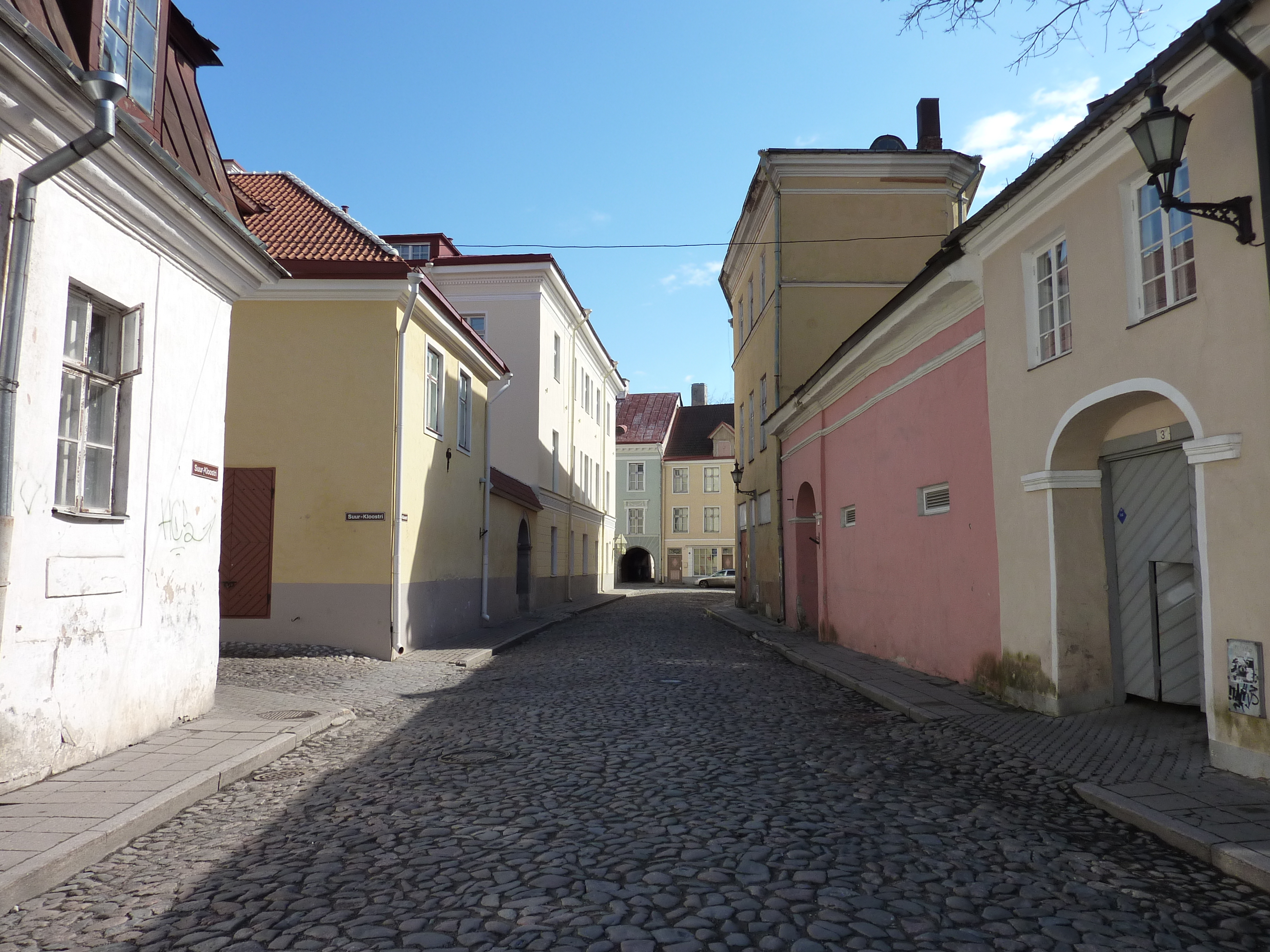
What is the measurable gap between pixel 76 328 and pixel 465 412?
11.7 m

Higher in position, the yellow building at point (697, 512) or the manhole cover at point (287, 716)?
the yellow building at point (697, 512)

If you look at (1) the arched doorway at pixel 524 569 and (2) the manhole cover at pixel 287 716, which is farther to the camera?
(1) the arched doorway at pixel 524 569

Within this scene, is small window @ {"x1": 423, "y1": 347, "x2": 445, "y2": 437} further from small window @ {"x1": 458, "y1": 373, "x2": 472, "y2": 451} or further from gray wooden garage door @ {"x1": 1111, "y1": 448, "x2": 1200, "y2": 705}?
gray wooden garage door @ {"x1": 1111, "y1": 448, "x2": 1200, "y2": 705}

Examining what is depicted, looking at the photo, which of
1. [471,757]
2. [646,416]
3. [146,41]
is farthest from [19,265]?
[646,416]

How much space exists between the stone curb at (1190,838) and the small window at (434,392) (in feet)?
39.0

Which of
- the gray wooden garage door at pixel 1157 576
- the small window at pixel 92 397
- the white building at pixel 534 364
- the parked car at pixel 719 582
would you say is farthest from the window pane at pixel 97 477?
the parked car at pixel 719 582

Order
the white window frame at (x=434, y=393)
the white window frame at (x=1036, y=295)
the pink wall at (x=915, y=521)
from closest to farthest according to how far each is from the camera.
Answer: the white window frame at (x=1036, y=295) → the pink wall at (x=915, y=521) → the white window frame at (x=434, y=393)

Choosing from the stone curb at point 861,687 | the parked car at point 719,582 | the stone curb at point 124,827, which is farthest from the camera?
the parked car at point 719,582

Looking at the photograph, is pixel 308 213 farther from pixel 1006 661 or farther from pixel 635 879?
pixel 635 879

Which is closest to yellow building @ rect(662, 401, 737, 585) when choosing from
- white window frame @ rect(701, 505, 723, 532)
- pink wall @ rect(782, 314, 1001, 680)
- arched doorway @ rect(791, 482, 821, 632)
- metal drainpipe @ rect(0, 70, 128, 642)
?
white window frame @ rect(701, 505, 723, 532)

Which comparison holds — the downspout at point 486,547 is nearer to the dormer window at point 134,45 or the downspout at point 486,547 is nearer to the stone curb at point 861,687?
the stone curb at point 861,687

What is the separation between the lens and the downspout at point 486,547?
19.3m

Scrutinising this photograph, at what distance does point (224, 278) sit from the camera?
28.5 feet

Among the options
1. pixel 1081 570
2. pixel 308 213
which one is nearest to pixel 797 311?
pixel 308 213
